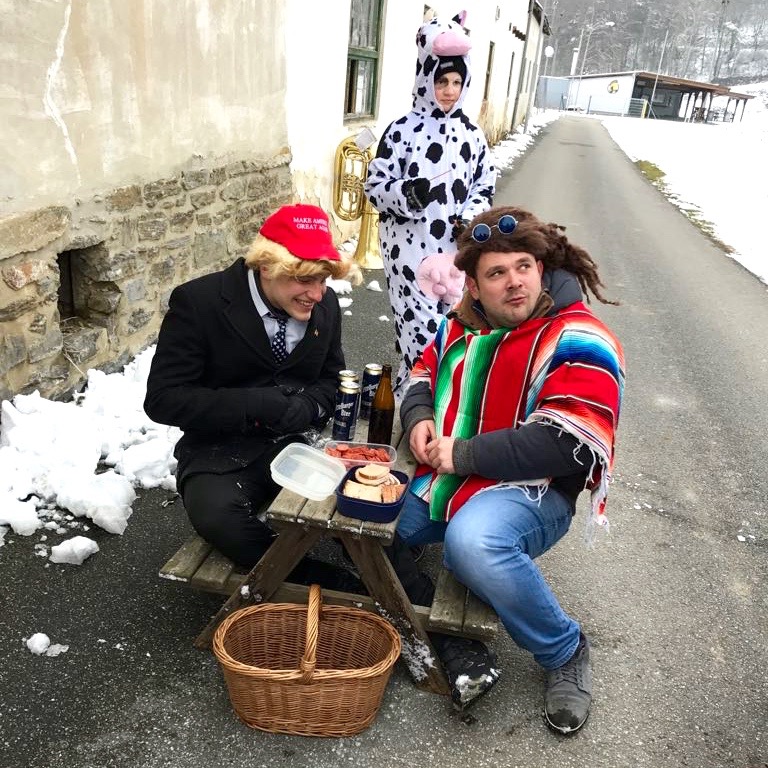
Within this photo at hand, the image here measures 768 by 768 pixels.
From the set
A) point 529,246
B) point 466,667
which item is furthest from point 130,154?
point 466,667

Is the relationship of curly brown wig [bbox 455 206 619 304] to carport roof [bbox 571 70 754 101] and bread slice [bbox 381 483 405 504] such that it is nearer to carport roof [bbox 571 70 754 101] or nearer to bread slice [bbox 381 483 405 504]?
bread slice [bbox 381 483 405 504]

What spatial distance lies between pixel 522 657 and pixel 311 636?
38.3 inches

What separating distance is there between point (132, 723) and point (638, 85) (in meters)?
72.5

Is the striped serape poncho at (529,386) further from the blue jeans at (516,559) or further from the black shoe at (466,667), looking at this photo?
the black shoe at (466,667)

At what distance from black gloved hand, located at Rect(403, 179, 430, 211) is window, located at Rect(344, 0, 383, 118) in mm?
4511

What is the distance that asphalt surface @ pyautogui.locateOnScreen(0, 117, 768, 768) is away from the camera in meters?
2.22

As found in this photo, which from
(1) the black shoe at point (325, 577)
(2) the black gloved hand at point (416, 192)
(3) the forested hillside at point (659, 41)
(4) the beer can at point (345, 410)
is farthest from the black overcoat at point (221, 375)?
(3) the forested hillside at point (659, 41)

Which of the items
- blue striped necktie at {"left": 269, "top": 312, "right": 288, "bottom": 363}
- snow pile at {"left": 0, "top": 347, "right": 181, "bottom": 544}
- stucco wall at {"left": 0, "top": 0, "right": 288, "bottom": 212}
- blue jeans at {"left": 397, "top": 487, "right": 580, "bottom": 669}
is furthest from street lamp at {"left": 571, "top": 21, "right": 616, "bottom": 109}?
blue jeans at {"left": 397, "top": 487, "right": 580, "bottom": 669}

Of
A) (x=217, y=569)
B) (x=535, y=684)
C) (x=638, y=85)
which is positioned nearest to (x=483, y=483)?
(x=535, y=684)

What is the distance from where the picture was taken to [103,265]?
13.8 feet

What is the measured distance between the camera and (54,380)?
12.8 ft

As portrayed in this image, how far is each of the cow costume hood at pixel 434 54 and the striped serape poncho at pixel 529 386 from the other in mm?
1970

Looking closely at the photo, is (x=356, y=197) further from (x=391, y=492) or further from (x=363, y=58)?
(x=391, y=492)

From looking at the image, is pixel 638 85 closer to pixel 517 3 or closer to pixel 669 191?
pixel 517 3
